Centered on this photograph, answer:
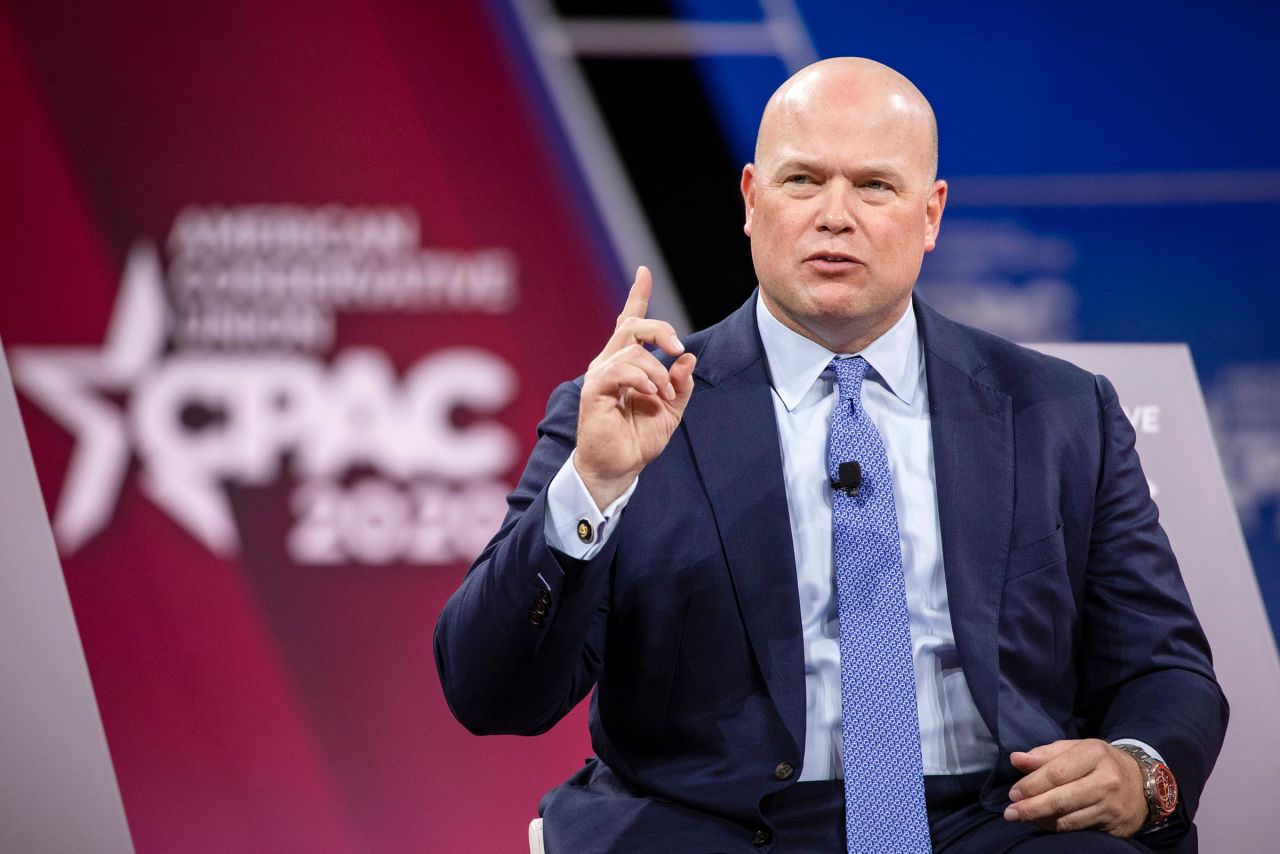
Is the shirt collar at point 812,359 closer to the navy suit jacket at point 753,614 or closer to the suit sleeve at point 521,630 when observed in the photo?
the navy suit jacket at point 753,614

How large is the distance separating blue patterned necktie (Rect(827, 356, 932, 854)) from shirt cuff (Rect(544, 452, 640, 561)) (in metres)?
0.36

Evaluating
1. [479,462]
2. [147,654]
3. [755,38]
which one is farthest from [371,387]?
[755,38]

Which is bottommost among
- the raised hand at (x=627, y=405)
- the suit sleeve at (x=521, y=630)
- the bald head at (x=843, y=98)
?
the suit sleeve at (x=521, y=630)

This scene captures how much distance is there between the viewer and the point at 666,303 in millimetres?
3457

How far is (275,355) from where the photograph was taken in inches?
134

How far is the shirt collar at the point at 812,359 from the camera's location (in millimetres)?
2072

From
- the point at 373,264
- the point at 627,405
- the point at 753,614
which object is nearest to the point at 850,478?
the point at 753,614

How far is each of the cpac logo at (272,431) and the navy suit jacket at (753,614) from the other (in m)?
1.42

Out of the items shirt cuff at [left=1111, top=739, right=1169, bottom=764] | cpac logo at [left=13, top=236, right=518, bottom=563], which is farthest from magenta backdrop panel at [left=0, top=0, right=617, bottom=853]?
shirt cuff at [left=1111, top=739, right=1169, bottom=764]

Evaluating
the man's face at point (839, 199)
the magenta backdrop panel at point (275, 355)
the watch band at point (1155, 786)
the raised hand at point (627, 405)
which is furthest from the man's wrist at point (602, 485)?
the magenta backdrop panel at point (275, 355)

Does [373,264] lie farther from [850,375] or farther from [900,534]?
[900,534]

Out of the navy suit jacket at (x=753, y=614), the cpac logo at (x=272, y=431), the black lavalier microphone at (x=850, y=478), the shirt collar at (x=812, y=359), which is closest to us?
the navy suit jacket at (x=753, y=614)

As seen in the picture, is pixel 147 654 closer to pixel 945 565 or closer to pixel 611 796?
pixel 611 796

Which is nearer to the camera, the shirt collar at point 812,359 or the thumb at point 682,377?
the thumb at point 682,377
